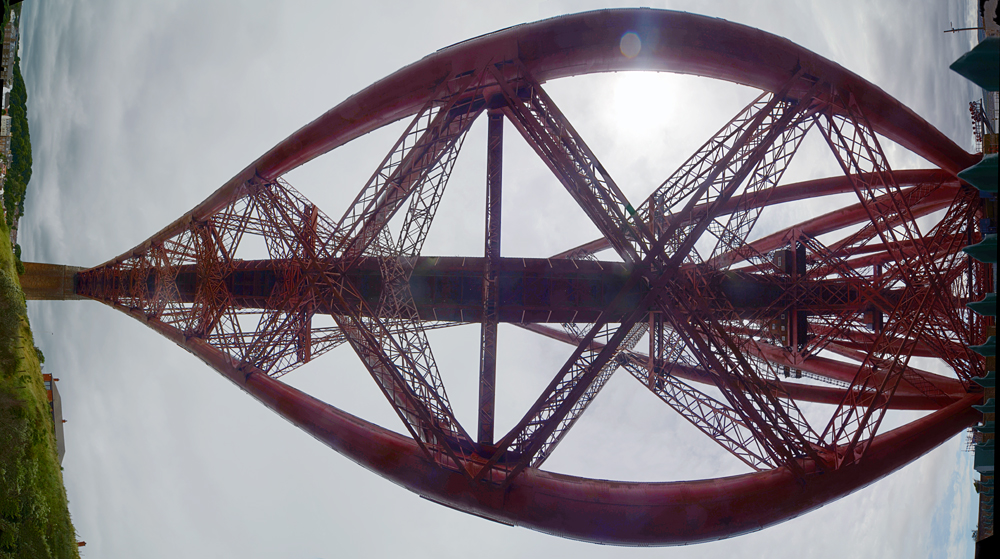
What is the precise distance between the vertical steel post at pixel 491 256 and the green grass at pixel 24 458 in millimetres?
13070

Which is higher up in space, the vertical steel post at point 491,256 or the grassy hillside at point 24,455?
the vertical steel post at point 491,256

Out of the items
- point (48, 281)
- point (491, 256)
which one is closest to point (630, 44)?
point (491, 256)

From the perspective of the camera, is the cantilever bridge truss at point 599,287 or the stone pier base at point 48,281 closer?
the cantilever bridge truss at point 599,287

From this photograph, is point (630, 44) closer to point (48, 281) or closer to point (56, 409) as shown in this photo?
point (48, 281)

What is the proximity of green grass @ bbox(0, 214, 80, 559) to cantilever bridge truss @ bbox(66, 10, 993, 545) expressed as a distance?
5421 millimetres

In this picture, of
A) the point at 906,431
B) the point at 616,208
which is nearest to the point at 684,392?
the point at 906,431

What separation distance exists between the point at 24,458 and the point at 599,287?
17.4m

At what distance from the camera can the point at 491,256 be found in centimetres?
1195

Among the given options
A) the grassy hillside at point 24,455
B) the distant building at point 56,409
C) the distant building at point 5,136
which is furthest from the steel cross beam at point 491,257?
the distant building at point 5,136

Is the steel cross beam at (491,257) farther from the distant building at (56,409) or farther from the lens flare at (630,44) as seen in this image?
the distant building at (56,409)

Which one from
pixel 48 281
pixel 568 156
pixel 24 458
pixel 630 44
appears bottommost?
pixel 24 458

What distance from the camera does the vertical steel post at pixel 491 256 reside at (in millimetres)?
11016

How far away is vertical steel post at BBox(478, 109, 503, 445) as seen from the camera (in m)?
11.0

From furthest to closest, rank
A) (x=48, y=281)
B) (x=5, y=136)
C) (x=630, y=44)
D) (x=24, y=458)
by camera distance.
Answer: (x=5, y=136) → (x=48, y=281) → (x=24, y=458) → (x=630, y=44)
